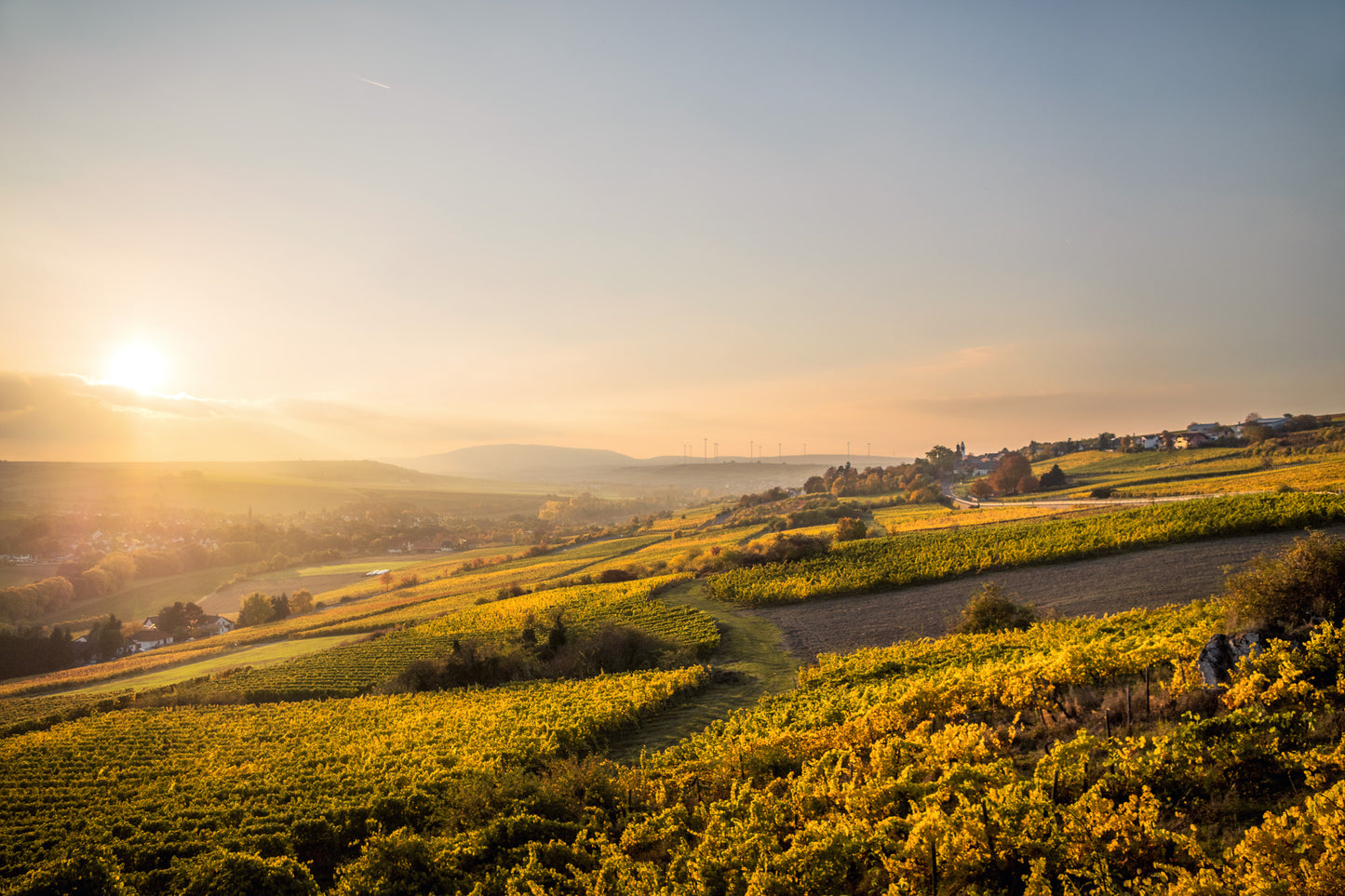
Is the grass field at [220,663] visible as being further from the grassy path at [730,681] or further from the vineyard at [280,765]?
the grassy path at [730,681]

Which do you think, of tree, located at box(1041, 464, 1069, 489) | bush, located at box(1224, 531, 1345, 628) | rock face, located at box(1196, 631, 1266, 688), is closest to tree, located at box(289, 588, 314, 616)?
rock face, located at box(1196, 631, 1266, 688)

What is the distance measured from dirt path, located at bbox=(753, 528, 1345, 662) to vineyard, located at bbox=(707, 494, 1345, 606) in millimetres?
950

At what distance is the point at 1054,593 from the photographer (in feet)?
106

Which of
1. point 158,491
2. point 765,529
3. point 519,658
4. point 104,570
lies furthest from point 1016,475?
point 158,491

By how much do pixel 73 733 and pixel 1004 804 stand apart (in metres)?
44.5

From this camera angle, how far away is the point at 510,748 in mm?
19969

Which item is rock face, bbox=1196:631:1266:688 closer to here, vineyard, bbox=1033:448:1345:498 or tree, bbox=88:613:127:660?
vineyard, bbox=1033:448:1345:498

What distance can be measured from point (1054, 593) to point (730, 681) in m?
19.2

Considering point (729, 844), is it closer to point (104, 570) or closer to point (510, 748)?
point (510, 748)

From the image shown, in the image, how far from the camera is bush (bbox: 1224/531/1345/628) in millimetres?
14211

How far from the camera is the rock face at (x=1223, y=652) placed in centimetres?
1176

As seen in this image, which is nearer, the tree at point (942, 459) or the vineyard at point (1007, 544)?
the vineyard at point (1007, 544)

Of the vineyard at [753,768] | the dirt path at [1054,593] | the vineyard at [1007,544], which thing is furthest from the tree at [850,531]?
the dirt path at [1054,593]

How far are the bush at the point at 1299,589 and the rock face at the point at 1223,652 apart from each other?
242 cm
